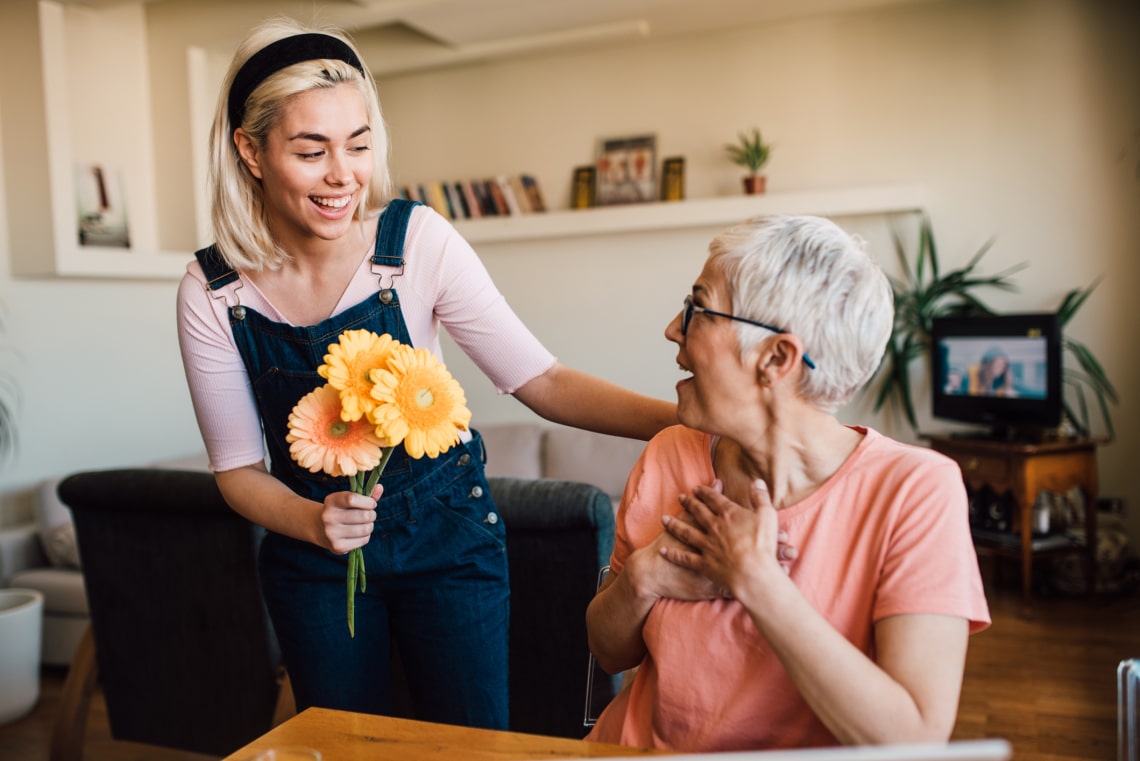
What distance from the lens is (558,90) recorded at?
565cm

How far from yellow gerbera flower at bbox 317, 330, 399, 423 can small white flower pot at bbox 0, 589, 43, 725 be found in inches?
115

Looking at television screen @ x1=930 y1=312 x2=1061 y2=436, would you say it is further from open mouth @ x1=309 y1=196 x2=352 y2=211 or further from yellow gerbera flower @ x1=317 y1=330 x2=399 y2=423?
yellow gerbera flower @ x1=317 y1=330 x2=399 y2=423

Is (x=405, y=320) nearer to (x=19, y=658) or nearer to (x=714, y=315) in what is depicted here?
(x=714, y=315)

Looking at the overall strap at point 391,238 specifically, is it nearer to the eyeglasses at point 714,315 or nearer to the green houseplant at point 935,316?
the eyeglasses at point 714,315

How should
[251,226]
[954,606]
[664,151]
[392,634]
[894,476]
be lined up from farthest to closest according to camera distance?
1. [664,151]
2. [392,634]
3. [251,226]
4. [894,476]
5. [954,606]

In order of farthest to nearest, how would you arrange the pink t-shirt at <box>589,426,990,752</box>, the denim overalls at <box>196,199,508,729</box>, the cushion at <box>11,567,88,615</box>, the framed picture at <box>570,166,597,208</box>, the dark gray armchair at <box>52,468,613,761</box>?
→ the framed picture at <box>570,166,597,208</box>, the cushion at <box>11,567,88,615</box>, the dark gray armchair at <box>52,468,613,761</box>, the denim overalls at <box>196,199,508,729</box>, the pink t-shirt at <box>589,426,990,752</box>

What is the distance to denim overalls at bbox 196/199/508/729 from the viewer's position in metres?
1.52

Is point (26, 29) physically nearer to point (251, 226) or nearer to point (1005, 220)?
point (251, 226)

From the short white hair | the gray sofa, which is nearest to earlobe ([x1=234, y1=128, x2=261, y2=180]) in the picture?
the short white hair

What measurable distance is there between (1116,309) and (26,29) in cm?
544

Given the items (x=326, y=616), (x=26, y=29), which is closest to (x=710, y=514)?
(x=326, y=616)

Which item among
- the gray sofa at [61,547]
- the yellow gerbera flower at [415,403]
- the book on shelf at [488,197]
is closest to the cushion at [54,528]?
the gray sofa at [61,547]

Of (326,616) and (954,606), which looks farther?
(326,616)

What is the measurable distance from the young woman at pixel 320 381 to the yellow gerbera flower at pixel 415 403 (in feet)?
1.43
